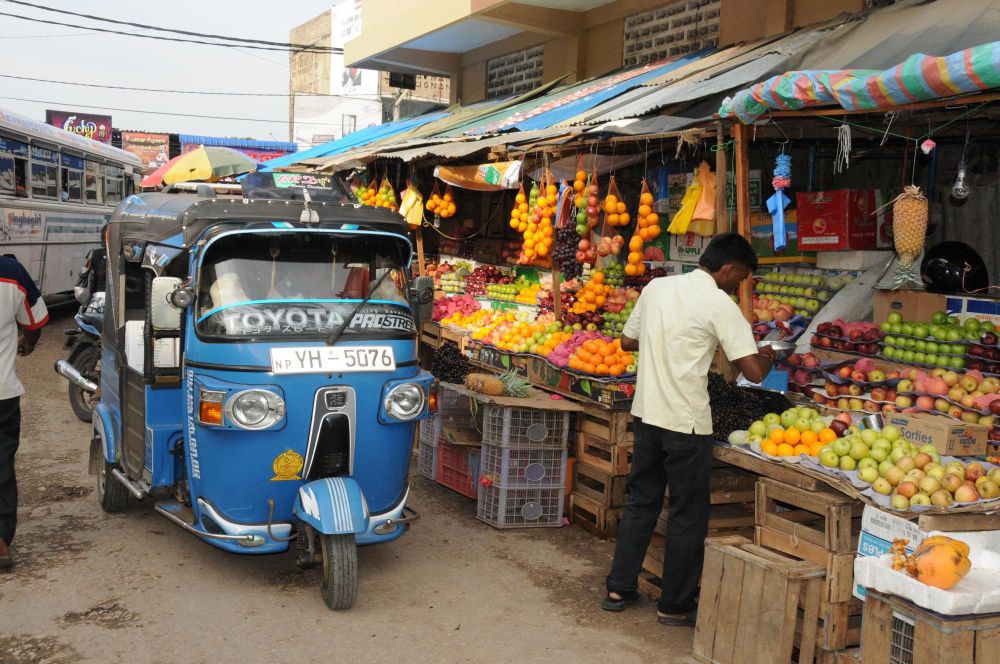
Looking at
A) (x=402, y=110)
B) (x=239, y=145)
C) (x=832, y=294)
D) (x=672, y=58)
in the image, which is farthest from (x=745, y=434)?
(x=239, y=145)

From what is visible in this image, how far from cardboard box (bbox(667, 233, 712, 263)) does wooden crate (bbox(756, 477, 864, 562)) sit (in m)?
4.20

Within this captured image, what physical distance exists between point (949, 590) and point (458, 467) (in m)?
4.41

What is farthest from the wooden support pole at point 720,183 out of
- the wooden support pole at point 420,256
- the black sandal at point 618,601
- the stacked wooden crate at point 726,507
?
the wooden support pole at point 420,256

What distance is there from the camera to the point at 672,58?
36.0 ft

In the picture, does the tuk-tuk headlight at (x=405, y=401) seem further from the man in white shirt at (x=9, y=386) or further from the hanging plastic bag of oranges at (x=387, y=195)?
the hanging plastic bag of oranges at (x=387, y=195)

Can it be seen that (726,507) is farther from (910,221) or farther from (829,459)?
(910,221)

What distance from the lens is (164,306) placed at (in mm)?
5598

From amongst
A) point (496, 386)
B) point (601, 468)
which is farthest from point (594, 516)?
point (496, 386)

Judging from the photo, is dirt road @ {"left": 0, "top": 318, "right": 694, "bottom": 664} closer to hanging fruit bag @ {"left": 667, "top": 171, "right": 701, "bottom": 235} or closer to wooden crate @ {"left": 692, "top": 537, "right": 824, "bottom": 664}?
wooden crate @ {"left": 692, "top": 537, "right": 824, "bottom": 664}

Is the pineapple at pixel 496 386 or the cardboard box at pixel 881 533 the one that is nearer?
the cardboard box at pixel 881 533

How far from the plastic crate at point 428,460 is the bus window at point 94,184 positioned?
13.5 m

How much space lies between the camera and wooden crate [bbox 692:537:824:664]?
438 cm

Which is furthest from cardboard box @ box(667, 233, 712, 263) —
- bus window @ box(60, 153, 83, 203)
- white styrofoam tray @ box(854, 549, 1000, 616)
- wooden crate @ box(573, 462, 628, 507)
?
bus window @ box(60, 153, 83, 203)

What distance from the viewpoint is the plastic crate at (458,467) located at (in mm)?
7383
